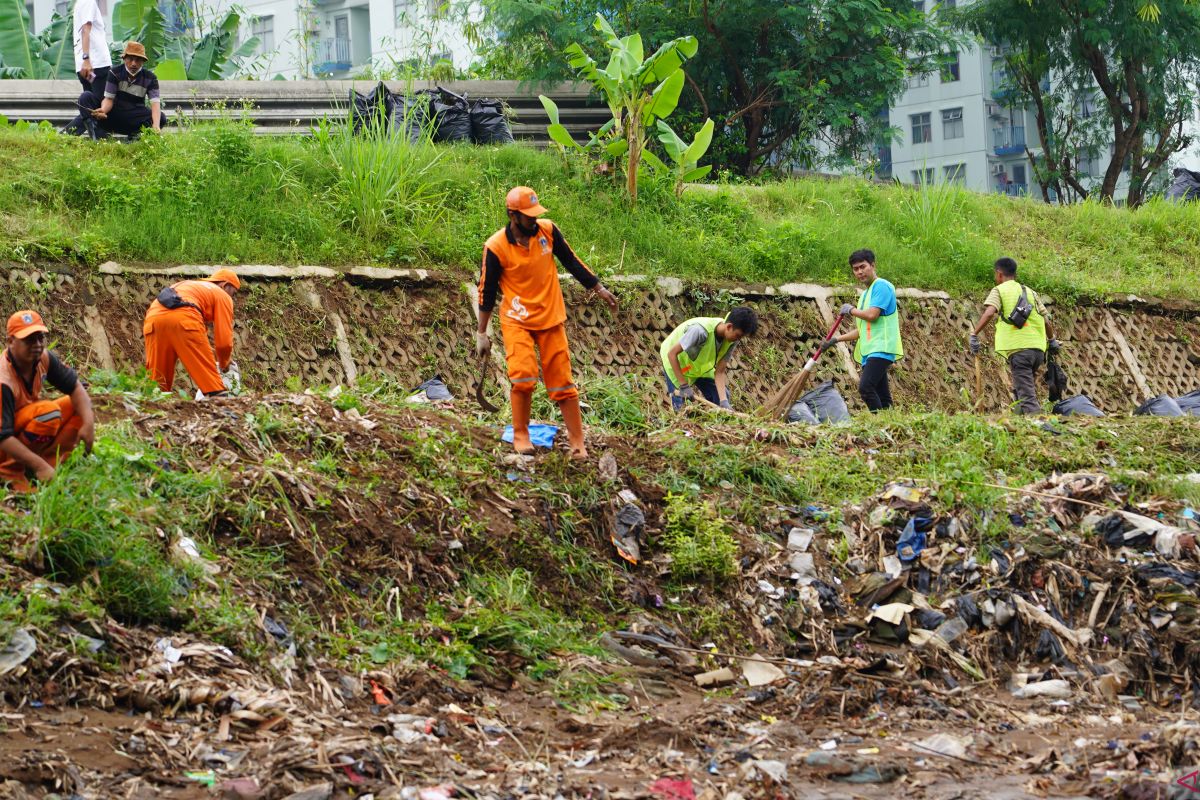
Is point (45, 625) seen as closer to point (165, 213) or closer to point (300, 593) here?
point (300, 593)

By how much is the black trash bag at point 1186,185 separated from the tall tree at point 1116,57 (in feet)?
2.53

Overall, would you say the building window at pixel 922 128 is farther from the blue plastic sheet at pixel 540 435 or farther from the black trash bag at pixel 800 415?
the blue plastic sheet at pixel 540 435

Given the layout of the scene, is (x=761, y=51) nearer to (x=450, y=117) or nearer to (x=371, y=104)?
(x=450, y=117)

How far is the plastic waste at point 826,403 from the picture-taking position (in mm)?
11547

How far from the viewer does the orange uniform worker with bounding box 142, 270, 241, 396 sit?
9.43 metres

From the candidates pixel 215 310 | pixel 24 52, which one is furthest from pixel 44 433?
pixel 24 52

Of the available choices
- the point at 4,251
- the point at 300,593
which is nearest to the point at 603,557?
the point at 300,593

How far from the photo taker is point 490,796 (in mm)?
4859

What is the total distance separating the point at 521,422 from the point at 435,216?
213 inches

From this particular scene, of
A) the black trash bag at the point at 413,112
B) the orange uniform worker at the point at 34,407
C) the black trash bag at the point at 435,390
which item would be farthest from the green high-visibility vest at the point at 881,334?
the orange uniform worker at the point at 34,407

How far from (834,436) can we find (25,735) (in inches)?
253

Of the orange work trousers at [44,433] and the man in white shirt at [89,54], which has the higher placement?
the man in white shirt at [89,54]

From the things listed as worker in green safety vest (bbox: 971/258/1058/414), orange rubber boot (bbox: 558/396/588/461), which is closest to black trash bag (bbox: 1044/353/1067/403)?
worker in green safety vest (bbox: 971/258/1058/414)

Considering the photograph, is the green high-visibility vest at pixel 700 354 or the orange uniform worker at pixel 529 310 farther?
the green high-visibility vest at pixel 700 354
